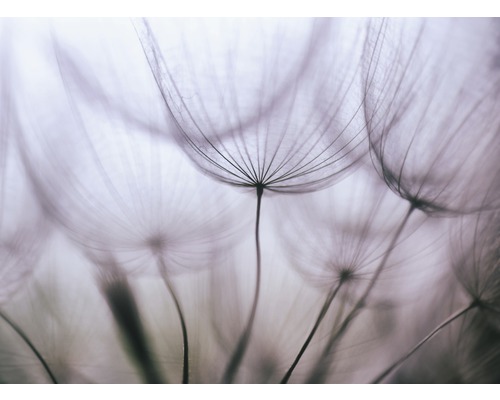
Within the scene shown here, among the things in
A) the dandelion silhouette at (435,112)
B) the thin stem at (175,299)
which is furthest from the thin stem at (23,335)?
the dandelion silhouette at (435,112)

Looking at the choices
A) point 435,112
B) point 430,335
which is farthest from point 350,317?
point 435,112

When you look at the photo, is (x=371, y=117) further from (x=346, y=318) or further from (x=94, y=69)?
(x=94, y=69)

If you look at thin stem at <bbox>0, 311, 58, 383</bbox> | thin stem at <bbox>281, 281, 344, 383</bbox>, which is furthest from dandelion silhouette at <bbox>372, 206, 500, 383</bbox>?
thin stem at <bbox>0, 311, 58, 383</bbox>

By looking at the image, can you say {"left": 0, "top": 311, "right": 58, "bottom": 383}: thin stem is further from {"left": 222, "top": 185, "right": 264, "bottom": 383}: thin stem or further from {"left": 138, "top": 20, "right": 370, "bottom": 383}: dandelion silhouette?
{"left": 138, "top": 20, "right": 370, "bottom": 383}: dandelion silhouette

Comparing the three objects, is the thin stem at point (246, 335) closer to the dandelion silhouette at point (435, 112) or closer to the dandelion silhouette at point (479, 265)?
the dandelion silhouette at point (435, 112)

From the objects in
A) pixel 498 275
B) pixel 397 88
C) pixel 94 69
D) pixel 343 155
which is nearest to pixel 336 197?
pixel 343 155

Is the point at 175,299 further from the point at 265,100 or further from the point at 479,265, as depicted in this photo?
the point at 479,265
